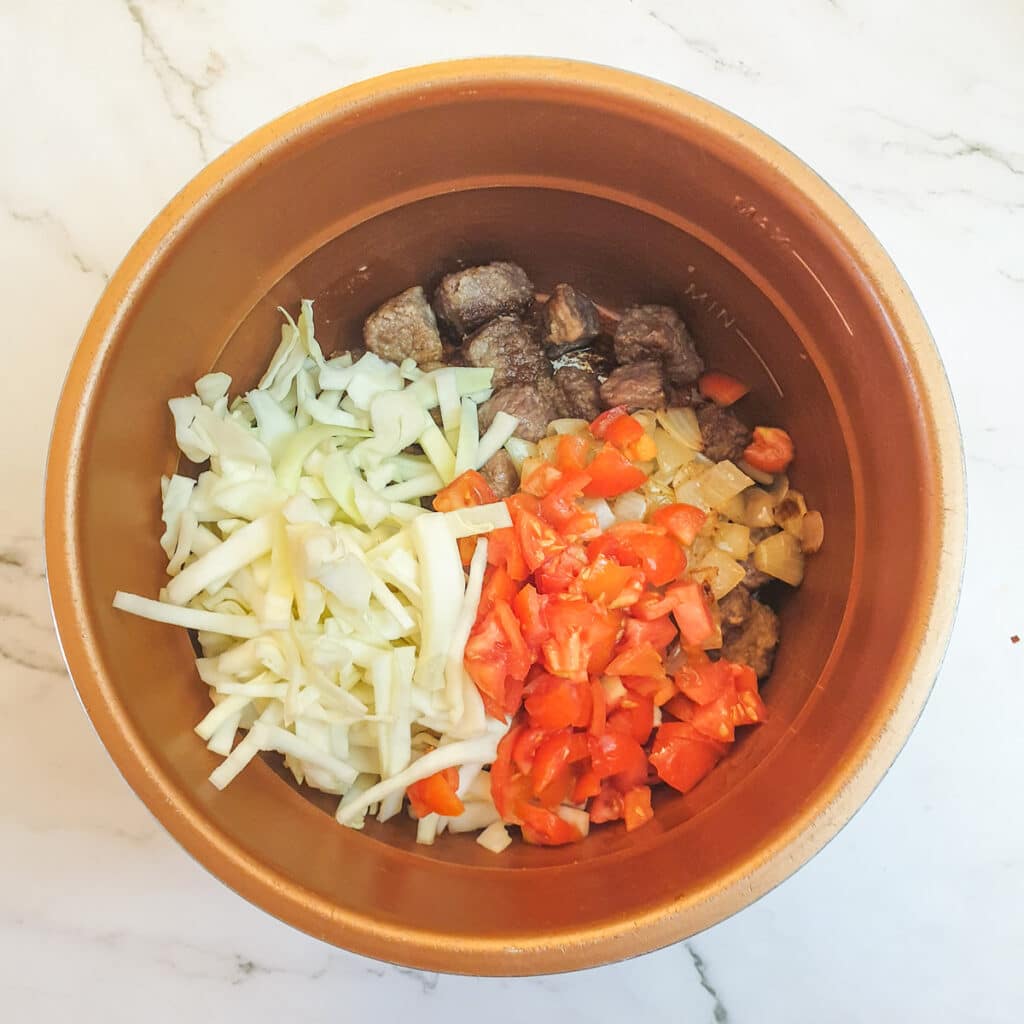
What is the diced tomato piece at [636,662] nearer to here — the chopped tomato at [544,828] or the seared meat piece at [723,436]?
the chopped tomato at [544,828]

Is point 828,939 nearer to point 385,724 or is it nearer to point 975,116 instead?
point 385,724

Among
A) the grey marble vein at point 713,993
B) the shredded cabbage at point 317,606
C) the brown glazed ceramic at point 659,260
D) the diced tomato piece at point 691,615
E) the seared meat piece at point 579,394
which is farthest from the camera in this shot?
the seared meat piece at point 579,394

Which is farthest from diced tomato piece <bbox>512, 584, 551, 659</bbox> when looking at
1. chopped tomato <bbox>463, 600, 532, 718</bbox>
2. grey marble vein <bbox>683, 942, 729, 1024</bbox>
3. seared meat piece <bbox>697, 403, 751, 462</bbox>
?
grey marble vein <bbox>683, 942, 729, 1024</bbox>

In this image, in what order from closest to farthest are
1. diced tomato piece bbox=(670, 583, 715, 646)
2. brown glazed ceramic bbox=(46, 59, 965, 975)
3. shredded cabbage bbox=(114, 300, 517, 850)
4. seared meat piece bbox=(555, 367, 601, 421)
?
brown glazed ceramic bbox=(46, 59, 965, 975)
shredded cabbage bbox=(114, 300, 517, 850)
diced tomato piece bbox=(670, 583, 715, 646)
seared meat piece bbox=(555, 367, 601, 421)

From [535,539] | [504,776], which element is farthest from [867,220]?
[504,776]

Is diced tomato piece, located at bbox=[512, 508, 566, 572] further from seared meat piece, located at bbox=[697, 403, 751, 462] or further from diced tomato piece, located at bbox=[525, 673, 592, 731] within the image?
seared meat piece, located at bbox=[697, 403, 751, 462]

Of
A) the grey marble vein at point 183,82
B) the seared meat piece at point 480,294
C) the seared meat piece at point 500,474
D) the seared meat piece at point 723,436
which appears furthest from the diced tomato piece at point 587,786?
the grey marble vein at point 183,82
